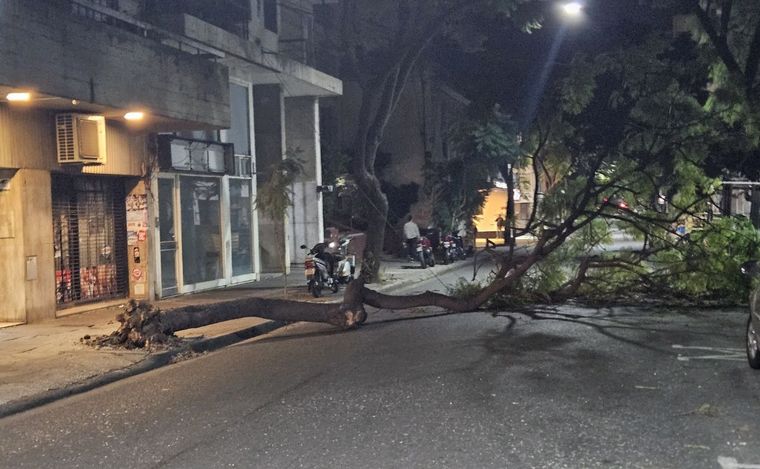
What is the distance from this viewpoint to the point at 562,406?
21.9 feet

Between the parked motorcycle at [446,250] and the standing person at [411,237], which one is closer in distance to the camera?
the standing person at [411,237]

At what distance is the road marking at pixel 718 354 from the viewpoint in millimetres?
8680

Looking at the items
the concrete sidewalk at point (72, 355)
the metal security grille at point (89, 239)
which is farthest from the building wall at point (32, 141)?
the concrete sidewalk at point (72, 355)

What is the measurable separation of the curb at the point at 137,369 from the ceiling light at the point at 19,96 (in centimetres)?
440

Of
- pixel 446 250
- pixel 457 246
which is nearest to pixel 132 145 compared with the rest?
pixel 446 250

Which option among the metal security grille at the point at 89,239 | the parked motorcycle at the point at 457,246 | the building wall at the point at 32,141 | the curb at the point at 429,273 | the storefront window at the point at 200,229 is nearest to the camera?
the building wall at the point at 32,141

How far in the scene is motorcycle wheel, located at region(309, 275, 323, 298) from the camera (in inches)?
628

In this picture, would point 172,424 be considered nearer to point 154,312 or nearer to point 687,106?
point 154,312

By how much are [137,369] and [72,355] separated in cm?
116

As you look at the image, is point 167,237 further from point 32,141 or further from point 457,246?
point 457,246

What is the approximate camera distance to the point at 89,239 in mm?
14336

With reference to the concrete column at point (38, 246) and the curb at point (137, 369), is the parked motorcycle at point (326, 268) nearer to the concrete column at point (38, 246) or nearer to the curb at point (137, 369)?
the curb at point (137, 369)

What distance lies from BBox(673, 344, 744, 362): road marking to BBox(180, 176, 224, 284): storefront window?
11.0 m

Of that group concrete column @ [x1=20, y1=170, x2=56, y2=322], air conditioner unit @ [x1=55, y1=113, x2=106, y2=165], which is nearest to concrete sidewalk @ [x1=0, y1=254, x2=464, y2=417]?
concrete column @ [x1=20, y1=170, x2=56, y2=322]
